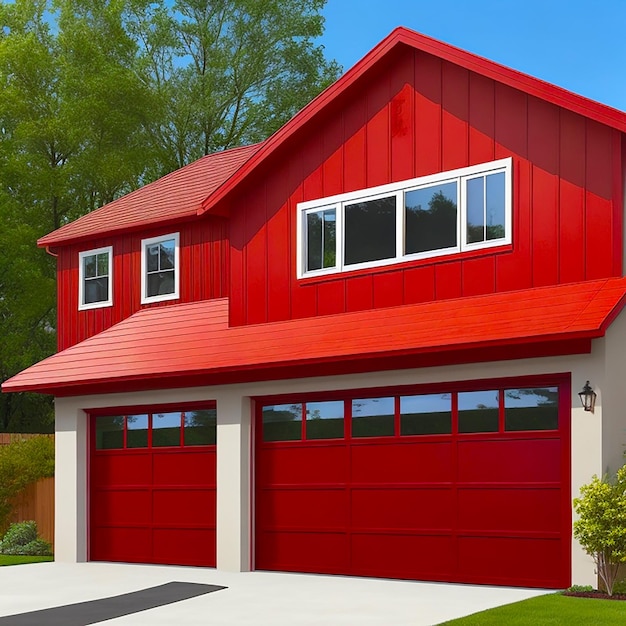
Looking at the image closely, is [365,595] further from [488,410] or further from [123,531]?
[123,531]

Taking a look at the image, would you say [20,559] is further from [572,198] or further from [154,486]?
[572,198]

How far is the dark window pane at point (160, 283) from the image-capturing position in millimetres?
22656

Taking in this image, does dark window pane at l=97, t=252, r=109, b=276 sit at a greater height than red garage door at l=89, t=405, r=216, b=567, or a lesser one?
greater

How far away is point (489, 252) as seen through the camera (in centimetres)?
1594

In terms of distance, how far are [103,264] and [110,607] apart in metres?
11.3

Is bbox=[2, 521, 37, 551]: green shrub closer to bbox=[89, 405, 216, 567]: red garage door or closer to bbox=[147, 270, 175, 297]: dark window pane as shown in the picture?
bbox=[89, 405, 216, 567]: red garage door

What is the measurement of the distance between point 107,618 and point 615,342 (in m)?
6.79

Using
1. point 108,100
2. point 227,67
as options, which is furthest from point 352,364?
point 227,67

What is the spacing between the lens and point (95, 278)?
79.2 ft

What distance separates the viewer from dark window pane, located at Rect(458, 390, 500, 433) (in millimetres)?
14984

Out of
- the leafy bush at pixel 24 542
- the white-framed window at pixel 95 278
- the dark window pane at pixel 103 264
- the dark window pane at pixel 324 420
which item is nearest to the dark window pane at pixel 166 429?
the dark window pane at pixel 324 420

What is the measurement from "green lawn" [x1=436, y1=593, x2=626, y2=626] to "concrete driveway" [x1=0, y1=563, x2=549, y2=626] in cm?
47

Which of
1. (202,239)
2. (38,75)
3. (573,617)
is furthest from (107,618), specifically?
(38,75)

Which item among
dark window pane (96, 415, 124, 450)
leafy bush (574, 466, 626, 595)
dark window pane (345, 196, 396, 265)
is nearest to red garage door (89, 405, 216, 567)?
dark window pane (96, 415, 124, 450)
